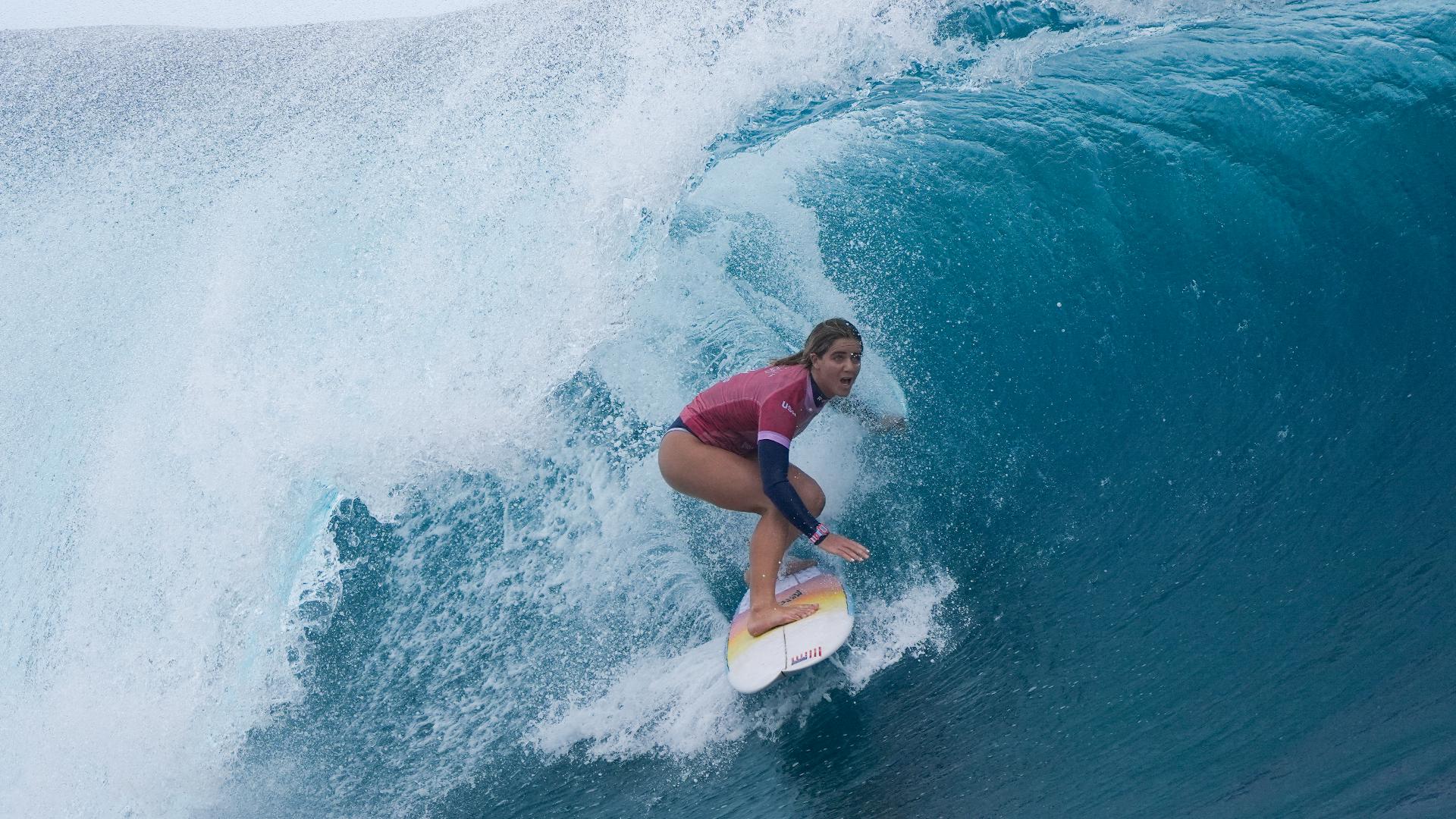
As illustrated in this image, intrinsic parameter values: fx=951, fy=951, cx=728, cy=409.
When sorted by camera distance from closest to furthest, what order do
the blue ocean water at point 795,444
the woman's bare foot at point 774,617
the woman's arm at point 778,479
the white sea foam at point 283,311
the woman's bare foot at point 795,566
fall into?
1. the woman's arm at point 778,479
2. the blue ocean water at point 795,444
3. the woman's bare foot at point 774,617
4. the woman's bare foot at point 795,566
5. the white sea foam at point 283,311

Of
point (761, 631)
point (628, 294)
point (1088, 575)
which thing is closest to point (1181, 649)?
point (1088, 575)

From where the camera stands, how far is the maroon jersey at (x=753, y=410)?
2883 mm

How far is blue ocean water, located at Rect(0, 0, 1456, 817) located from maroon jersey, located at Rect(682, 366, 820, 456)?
62 cm

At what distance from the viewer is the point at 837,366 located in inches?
115

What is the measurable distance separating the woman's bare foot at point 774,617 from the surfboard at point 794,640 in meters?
0.01

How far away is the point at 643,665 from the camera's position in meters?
3.39

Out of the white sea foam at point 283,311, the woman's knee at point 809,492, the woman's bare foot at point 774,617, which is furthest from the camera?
the white sea foam at point 283,311

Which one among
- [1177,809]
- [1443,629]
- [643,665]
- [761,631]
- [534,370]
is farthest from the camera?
[534,370]

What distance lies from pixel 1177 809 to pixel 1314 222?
2771 mm

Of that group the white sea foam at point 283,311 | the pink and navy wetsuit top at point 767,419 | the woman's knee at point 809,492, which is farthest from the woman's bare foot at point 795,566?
the white sea foam at point 283,311

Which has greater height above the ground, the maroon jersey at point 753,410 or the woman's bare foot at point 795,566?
the maroon jersey at point 753,410

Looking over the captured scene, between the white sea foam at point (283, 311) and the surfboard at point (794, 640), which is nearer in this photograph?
the surfboard at point (794, 640)

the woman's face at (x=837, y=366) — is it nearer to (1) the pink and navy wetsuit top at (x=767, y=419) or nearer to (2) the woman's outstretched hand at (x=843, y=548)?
(1) the pink and navy wetsuit top at (x=767, y=419)

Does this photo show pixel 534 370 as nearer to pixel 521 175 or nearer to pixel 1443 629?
pixel 521 175
